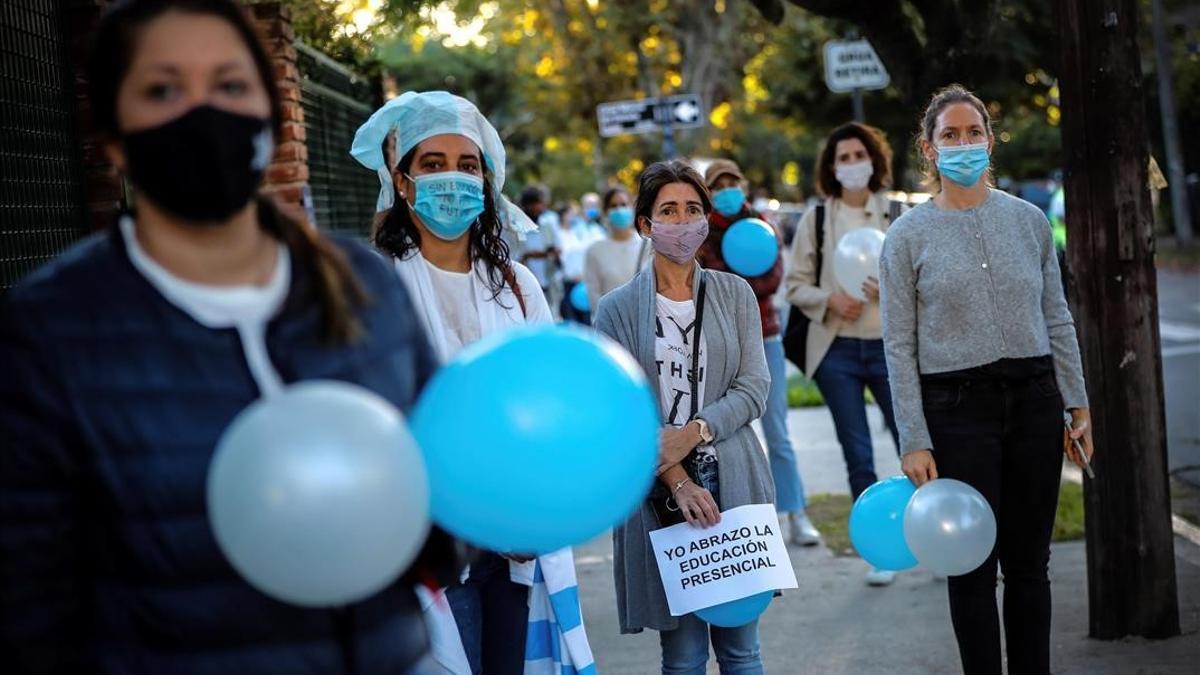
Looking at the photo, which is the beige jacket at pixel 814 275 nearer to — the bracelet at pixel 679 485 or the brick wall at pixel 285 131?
the brick wall at pixel 285 131

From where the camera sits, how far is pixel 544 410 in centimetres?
212

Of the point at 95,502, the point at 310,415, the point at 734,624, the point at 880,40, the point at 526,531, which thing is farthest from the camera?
the point at 880,40

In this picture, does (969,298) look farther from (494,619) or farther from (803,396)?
(803,396)

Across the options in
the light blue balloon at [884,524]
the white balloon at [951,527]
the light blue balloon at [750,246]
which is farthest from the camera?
the light blue balloon at [750,246]

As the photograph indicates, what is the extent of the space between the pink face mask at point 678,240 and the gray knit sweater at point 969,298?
636 millimetres

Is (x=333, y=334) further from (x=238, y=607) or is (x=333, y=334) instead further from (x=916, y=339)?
(x=916, y=339)

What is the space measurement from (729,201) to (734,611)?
351 cm

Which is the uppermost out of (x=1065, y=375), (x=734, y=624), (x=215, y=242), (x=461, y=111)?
(x=461, y=111)

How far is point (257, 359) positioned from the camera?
2066mm

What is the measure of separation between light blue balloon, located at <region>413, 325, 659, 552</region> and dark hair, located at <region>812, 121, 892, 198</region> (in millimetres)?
4890

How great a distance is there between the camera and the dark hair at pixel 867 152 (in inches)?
271

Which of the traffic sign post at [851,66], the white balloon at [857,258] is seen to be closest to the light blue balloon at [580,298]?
the traffic sign post at [851,66]

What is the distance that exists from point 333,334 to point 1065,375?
10.1 ft

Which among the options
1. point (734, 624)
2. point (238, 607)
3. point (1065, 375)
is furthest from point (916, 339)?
point (238, 607)
